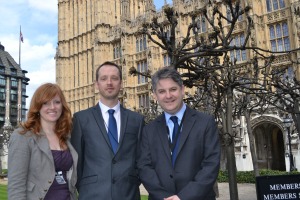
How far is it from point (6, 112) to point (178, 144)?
8841 cm

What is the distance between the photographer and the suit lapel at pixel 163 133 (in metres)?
3.26

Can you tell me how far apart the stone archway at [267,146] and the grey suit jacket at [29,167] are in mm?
23615

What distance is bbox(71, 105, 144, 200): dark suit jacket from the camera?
3.50m

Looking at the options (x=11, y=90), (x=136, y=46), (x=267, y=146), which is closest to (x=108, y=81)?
(x=267, y=146)

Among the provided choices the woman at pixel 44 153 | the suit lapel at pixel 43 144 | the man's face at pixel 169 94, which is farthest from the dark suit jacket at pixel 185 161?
the suit lapel at pixel 43 144

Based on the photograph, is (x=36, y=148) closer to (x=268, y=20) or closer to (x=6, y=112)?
(x=268, y=20)

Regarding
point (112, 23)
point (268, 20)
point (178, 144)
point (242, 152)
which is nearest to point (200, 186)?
point (178, 144)

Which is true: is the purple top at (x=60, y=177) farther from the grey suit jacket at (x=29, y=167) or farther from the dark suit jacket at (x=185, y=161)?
the dark suit jacket at (x=185, y=161)

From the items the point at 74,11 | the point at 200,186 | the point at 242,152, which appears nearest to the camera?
the point at 200,186

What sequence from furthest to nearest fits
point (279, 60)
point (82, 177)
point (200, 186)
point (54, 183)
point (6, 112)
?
point (6, 112), point (279, 60), point (82, 177), point (54, 183), point (200, 186)

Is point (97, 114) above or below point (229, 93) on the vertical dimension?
below

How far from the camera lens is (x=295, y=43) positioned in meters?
25.6

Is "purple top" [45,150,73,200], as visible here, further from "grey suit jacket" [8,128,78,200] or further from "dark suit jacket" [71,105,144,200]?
"dark suit jacket" [71,105,144,200]

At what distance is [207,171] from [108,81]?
1.50m
